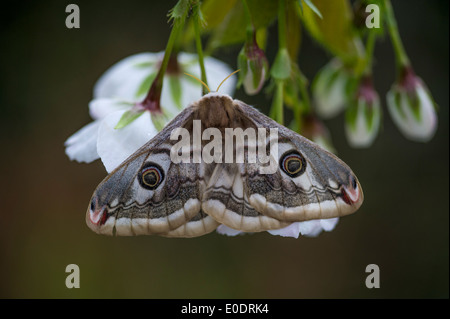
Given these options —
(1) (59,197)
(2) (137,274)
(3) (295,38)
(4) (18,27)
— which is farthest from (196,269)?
(3) (295,38)

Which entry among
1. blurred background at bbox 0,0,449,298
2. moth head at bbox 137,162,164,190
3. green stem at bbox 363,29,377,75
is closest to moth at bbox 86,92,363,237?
moth head at bbox 137,162,164,190

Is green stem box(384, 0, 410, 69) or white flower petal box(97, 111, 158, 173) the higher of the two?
green stem box(384, 0, 410, 69)

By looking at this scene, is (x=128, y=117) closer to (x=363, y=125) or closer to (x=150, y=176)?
(x=150, y=176)

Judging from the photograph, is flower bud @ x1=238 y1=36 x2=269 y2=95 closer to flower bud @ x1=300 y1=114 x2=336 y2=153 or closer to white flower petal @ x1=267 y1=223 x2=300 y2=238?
white flower petal @ x1=267 y1=223 x2=300 y2=238

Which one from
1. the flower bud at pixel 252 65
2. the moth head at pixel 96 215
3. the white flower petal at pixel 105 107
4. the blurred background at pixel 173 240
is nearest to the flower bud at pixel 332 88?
the flower bud at pixel 252 65

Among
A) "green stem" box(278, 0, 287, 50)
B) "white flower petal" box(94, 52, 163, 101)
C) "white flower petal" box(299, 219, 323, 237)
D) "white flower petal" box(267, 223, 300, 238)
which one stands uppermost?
"white flower petal" box(94, 52, 163, 101)

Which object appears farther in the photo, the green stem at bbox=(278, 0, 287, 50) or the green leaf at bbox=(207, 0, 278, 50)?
the green leaf at bbox=(207, 0, 278, 50)
